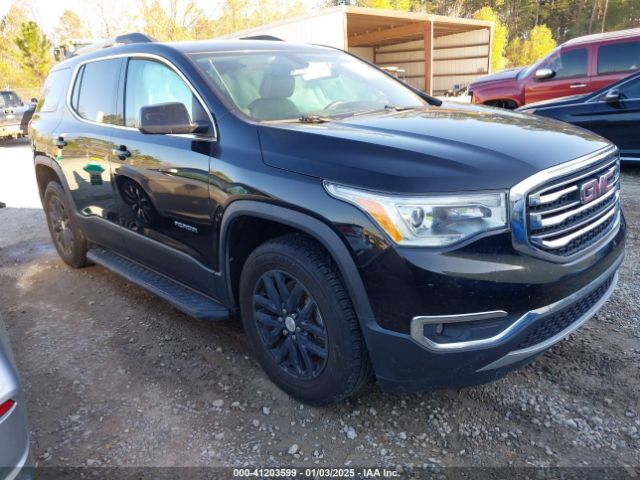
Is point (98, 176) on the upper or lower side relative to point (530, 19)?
lower

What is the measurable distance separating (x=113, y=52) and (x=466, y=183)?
118 inches

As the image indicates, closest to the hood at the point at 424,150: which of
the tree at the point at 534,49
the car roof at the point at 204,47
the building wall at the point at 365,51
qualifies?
the car roof at the point at 204,47

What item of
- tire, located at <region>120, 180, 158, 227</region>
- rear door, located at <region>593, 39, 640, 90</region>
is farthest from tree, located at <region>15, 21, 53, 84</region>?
tire, located at <region>120, 180, 158, 227</region>

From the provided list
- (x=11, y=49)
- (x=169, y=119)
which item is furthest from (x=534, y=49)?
(x=169, y=119)

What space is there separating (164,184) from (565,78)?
7948 mm

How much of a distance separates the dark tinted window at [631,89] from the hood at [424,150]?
4.74 metres

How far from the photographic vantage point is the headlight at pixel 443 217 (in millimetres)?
1973

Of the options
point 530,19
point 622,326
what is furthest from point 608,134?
point 530,19

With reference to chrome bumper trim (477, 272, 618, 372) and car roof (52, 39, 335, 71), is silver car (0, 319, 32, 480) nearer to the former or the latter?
chrome bumper trim (477, 272, 618, 372)

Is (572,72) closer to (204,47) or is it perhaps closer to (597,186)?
(597,186)

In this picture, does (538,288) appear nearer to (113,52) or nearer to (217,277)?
(217,277)

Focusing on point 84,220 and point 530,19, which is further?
point 530,19

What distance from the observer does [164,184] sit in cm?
304

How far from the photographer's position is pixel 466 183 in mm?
1981
